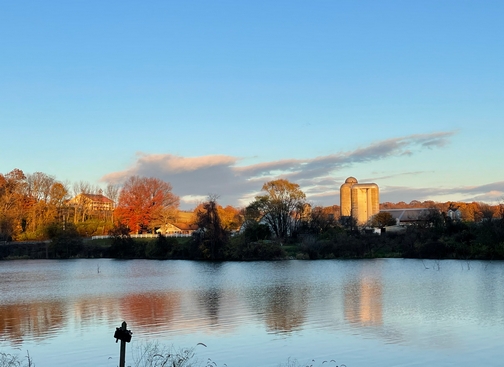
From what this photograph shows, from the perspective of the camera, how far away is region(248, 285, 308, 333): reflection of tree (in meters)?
19.2

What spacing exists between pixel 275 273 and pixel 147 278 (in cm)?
926

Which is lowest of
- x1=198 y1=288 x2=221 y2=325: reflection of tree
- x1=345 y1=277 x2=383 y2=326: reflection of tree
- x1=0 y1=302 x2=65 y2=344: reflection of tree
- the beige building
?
x1=0 y1=302 x2=65 y2=344: reflection of tree

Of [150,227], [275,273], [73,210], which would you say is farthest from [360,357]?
[73,210]

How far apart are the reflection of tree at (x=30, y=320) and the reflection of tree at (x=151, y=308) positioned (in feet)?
8.93

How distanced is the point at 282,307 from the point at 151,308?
5625mm

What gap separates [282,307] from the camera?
23.4m

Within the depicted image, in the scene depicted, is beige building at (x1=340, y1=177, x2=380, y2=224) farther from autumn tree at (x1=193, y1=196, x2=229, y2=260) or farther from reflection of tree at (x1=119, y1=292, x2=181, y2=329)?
reflection of tree at (x1=119, y1=292, x2=181, y2=329)

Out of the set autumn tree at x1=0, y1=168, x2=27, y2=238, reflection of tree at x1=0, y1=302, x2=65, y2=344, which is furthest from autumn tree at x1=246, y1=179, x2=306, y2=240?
reflection of tree at x1=0, y1=302, x2=65, y2=344

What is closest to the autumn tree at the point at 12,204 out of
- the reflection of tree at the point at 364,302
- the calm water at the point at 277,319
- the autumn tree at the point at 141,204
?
the autumn tree at the point at 141,204

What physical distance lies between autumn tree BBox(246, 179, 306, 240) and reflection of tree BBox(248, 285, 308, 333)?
4493 centimetres

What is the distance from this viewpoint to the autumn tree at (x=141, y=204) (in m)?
87.8

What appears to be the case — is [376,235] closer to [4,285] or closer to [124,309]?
[4,285]

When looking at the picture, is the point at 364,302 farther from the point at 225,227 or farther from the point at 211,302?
the point at 225,227

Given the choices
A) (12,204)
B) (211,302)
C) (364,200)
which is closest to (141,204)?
(12,204)
